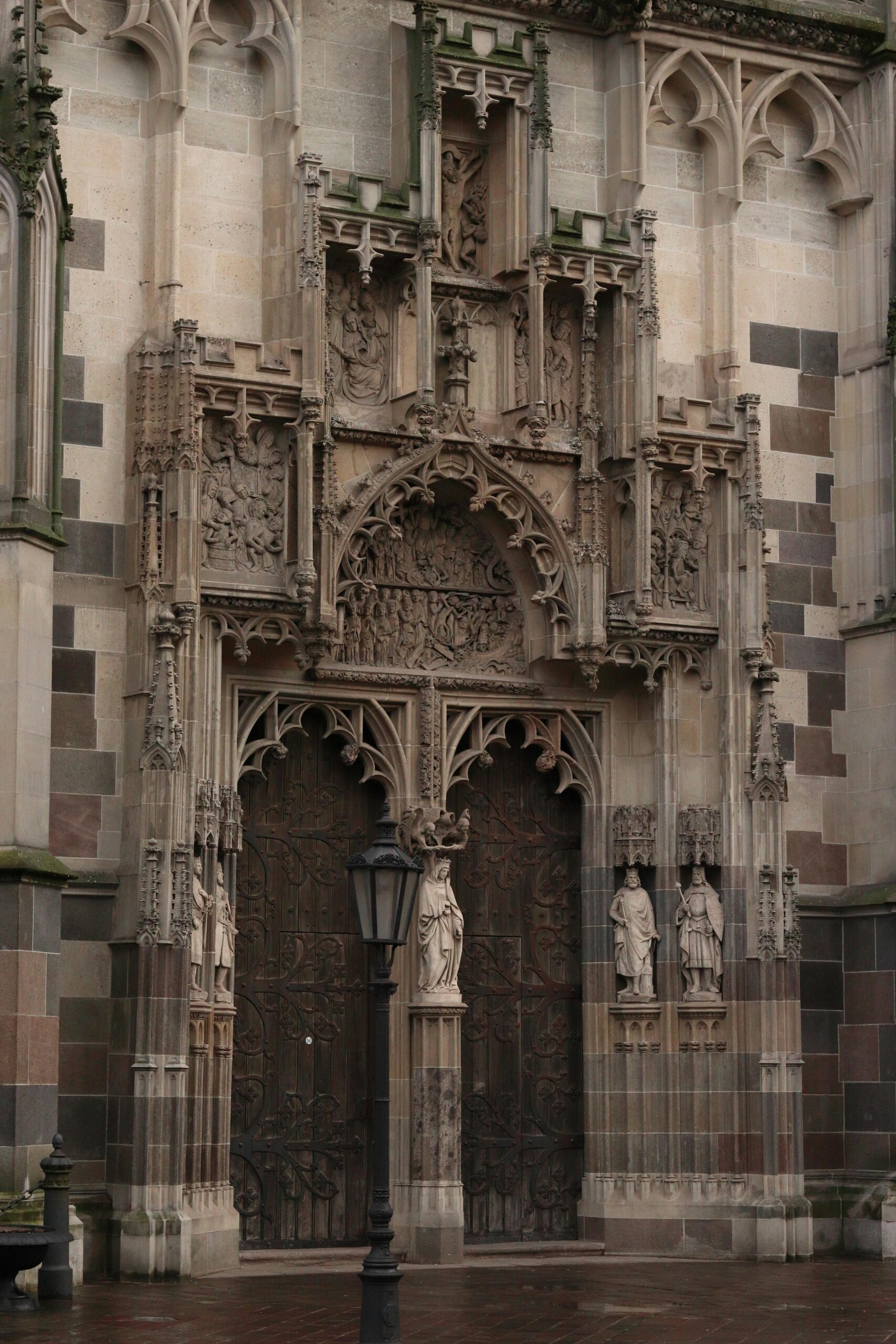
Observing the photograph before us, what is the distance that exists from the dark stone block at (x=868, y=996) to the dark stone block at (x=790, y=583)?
404cm

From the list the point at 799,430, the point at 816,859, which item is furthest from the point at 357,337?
the point at 816,859

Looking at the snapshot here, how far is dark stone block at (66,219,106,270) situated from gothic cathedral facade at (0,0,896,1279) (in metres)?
0.05

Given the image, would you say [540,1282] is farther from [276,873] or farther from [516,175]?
[516,175]

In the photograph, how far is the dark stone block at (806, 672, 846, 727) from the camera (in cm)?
2769

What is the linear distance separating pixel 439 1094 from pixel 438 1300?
410cm

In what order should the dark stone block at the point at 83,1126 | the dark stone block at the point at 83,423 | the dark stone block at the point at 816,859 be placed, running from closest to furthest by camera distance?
the dark stone block at the point at 83,1126 → the dark stone block at the point at 83,423 → the dark stone block at the point at 816,859

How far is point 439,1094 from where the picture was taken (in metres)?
25.1

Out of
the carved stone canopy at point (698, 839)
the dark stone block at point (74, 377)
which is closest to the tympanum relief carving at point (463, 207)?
the dark stone block at point (74, 377)

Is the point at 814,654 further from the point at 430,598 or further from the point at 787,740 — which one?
the point at 430,598

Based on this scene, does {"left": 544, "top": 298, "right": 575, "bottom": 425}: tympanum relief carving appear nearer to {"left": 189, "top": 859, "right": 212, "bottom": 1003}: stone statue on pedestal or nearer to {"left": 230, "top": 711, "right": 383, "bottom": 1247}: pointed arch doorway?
{"left": 230, "top": 711, "right": 383, "bottom": 1247}: pointed arch doorway

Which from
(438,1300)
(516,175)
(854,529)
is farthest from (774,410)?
(438,1300)

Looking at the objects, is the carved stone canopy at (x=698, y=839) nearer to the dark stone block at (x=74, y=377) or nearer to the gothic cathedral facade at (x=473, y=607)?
the gothic cathedral facade at (x=473, y=607)

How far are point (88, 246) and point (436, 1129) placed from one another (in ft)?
29.9

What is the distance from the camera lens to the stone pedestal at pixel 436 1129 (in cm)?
2483
